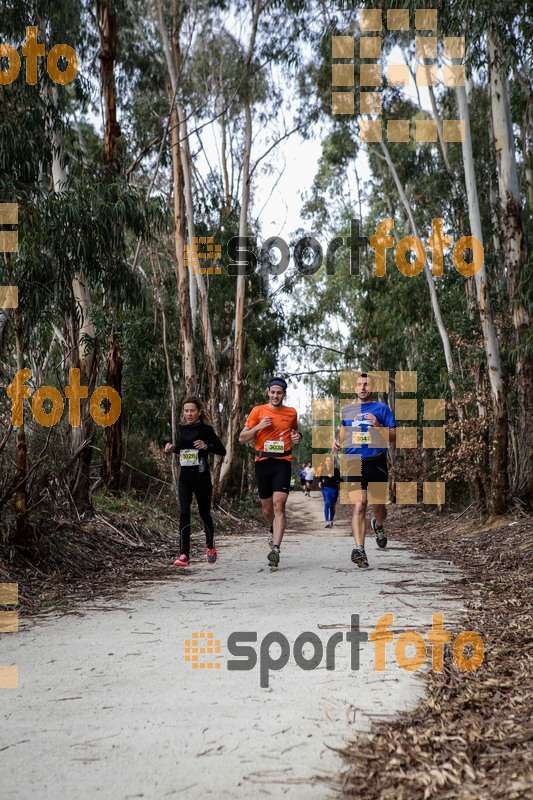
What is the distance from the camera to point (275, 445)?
26.5 ft

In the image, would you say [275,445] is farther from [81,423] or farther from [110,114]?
[110,114]

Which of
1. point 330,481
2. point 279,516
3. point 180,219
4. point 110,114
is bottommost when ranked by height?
point 330,481

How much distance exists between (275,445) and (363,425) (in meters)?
0.90

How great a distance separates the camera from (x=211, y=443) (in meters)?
8.53

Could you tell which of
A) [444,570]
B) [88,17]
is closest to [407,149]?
[88,17]

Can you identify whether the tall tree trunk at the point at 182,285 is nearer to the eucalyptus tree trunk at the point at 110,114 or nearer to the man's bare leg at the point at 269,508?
the eucalyptus tree trunk at the point at 110,114

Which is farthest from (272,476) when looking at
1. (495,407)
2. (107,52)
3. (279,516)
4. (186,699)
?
(107,52)

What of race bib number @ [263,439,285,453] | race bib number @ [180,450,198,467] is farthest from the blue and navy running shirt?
race bib number @ [180,450,198,467]

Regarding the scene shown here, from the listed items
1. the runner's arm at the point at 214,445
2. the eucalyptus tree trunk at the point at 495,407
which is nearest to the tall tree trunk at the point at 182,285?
the eucalyptus tree trunk at the point at 495,407

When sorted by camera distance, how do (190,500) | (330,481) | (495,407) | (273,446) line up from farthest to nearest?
1. (330,481)
2. (495,407)
3. (190,500)
4. (273,446)

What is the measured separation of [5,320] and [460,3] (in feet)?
20.4

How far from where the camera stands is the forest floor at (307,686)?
8.47 feet

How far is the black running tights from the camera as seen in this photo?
27.1 ft

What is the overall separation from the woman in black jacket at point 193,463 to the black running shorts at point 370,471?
4.99 feet
